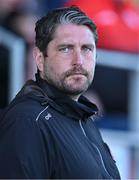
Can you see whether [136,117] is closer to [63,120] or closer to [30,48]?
[30,48]

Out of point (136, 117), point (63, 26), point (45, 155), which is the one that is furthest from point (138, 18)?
point (45, 155)

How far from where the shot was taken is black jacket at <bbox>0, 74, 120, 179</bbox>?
2.30 metres

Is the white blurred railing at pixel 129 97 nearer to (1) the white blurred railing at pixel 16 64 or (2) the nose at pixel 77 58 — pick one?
(1) the white blurred railing at pixel 16 64

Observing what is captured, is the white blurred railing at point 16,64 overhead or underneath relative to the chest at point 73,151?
overhead

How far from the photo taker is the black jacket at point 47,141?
230 cm

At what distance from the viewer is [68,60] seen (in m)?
2.67

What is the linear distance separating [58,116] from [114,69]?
3387mm

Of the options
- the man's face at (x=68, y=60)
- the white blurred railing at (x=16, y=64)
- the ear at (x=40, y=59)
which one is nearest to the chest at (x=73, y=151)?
the man's face at (x=68, y=60)

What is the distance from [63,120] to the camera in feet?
8.30

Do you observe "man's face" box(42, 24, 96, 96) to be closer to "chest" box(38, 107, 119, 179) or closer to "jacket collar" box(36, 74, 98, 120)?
"jacket collar" box(36, 74, 98, 120)

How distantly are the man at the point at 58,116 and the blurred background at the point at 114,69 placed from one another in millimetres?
2363

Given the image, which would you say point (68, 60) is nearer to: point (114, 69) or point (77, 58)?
point (77, 58)

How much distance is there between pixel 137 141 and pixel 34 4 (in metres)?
1.73

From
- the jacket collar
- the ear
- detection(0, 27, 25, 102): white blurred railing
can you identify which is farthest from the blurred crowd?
the jacket collar
